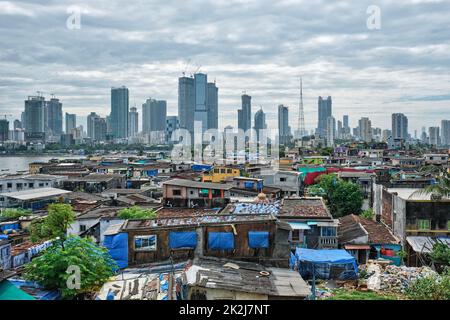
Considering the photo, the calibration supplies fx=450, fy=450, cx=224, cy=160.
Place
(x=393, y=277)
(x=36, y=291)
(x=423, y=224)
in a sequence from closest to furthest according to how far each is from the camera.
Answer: (x=36, y=291) → (x=393, y=277) → (x=423, y=224)

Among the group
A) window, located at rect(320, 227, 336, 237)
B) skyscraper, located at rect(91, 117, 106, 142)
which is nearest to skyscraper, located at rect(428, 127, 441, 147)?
skyscraper, located at rect(91, 117, 106, 142)

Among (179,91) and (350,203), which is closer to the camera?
(350,203)

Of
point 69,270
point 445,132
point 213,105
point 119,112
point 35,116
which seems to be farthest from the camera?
point 213,105

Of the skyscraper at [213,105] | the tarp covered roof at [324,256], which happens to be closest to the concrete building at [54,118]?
the skyscraper at [213,105]

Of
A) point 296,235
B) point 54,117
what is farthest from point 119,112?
point 296,235

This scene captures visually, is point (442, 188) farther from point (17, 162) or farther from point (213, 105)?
point (213, 105)
